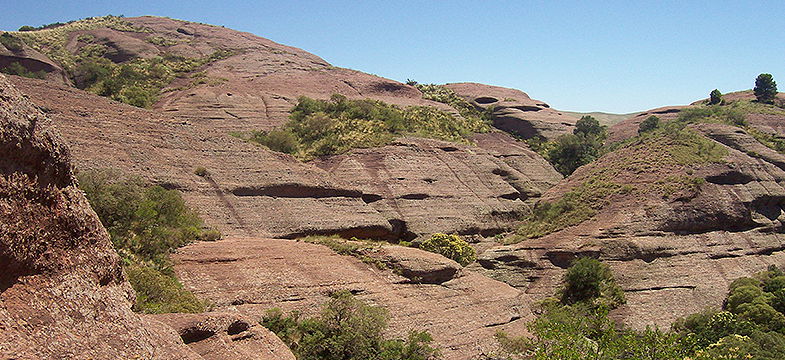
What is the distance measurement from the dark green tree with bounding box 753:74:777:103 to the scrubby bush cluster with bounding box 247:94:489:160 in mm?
37495

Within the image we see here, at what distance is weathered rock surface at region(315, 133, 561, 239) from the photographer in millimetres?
39812

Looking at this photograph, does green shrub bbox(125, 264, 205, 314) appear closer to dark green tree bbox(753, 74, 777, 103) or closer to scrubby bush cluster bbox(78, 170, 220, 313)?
scrubby bush cluster bbox(78, 170, 220, 313)

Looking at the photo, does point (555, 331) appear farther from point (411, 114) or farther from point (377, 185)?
point (411, 114)

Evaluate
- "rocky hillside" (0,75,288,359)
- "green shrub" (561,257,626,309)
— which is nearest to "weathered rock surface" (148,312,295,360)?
"rocky hillside" (0,75,288,359)

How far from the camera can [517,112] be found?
7675cm

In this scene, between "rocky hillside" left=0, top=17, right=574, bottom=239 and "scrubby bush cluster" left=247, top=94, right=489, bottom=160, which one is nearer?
"rocky hillside" left=0, top=17, right=574, bottom=239

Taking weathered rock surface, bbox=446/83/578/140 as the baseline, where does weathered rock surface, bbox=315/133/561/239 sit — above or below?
below

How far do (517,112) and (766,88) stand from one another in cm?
3034

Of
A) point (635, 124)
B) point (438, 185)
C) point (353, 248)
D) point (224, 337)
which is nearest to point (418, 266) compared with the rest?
point (353, 248)

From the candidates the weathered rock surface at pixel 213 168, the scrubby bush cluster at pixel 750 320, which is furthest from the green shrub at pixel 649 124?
the weathered rock surface at pixel 213 168

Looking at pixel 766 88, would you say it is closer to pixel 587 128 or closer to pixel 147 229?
pixel 587 128

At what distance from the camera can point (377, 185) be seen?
4081 cm

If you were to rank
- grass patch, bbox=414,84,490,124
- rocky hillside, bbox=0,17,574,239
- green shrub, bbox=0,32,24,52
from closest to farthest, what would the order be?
rocky hillside, bbox=0,17,574,239
green shrub, bbox=0,32,24,52
grass patch, bbox=414,84,490,124

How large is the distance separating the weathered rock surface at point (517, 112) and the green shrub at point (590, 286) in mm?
40928
